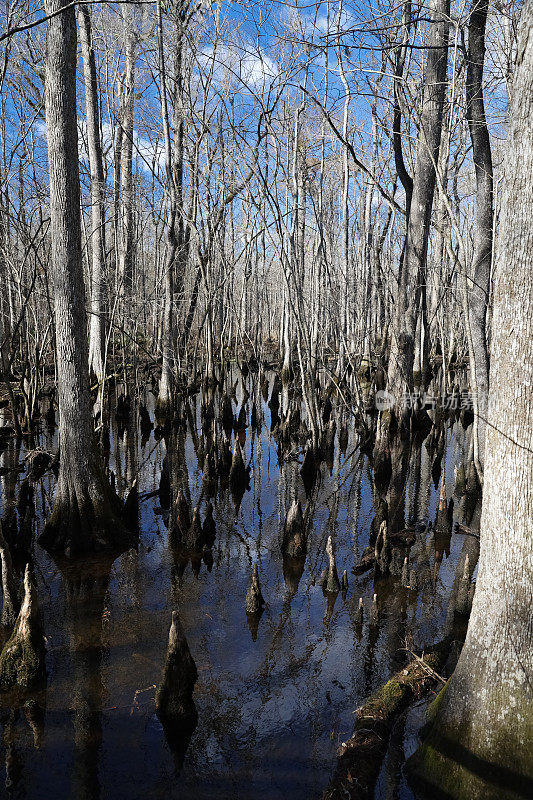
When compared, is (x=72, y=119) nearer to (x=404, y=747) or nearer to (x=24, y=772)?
(x=24, y=772)

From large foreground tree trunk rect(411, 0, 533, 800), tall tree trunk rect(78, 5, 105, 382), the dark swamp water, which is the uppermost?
tall tree trunk rect(78, 5, 105, 382)

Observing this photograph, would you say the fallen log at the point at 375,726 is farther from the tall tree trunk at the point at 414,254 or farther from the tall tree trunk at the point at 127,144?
the tall tree trunk at the point at 127,144

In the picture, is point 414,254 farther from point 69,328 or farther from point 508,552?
point 508,552

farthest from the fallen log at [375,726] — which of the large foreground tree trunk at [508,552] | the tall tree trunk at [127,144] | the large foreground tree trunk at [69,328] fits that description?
the tall tree trunk at [127,144]

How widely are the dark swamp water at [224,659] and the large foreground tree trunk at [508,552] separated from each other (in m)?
0.47

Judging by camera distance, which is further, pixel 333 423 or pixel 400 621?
pixel 333 423

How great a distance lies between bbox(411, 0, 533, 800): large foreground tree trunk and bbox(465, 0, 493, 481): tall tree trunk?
10.1 feet

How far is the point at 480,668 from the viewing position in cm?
215

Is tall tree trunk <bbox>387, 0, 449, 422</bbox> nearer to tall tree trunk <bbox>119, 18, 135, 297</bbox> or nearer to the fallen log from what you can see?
tall tree trunk <bbox>119, 18, 135, 297</bbox>

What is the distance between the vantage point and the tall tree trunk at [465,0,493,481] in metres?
5.51

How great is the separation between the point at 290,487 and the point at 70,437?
2990 millimetres

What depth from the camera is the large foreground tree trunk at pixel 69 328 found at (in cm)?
447

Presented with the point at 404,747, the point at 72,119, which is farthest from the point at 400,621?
the point at 72,119

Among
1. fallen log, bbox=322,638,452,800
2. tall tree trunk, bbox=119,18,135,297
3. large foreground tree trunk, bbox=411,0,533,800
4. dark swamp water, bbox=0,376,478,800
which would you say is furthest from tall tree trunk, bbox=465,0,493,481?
tall tree trunk, bbox=119,18,135,297
